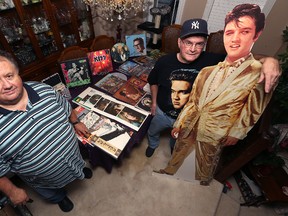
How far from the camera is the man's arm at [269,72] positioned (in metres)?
0.83

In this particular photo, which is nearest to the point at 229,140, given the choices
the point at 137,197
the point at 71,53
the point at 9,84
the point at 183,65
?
the point at 183,65

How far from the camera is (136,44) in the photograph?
7.21 ft

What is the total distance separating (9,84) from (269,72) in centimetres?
124

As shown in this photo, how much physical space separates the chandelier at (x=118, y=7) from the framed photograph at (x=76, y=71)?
2.71ft

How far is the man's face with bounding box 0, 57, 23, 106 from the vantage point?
2.81ft

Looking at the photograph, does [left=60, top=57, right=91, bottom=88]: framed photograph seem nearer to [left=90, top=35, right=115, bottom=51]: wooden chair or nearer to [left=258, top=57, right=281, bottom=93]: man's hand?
[left=90, top=35, right=115, bottom=51]: wooden chair

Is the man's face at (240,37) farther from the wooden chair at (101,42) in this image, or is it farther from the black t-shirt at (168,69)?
the wooden chair at (101,42)

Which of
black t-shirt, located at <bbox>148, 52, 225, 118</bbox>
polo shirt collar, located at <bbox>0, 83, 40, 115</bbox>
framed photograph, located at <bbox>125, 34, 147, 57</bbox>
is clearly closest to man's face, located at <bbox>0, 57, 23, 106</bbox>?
polo shirt collar, located at <bbox>0, 83, 40, 115</bbox>

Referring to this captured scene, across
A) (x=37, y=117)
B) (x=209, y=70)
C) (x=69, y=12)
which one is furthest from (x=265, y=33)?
(x=37, y=117)

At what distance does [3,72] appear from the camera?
0.86 metres

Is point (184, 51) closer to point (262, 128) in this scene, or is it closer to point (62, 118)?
point (262, 128)

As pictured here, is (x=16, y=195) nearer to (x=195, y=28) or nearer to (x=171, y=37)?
(x=195, y=28)

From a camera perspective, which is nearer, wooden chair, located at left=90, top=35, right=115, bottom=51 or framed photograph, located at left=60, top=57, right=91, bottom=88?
framed photograph, located at left=60, top=57, right=91, bottom=88

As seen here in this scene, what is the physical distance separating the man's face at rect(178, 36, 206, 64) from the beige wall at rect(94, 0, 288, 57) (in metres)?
1.53
